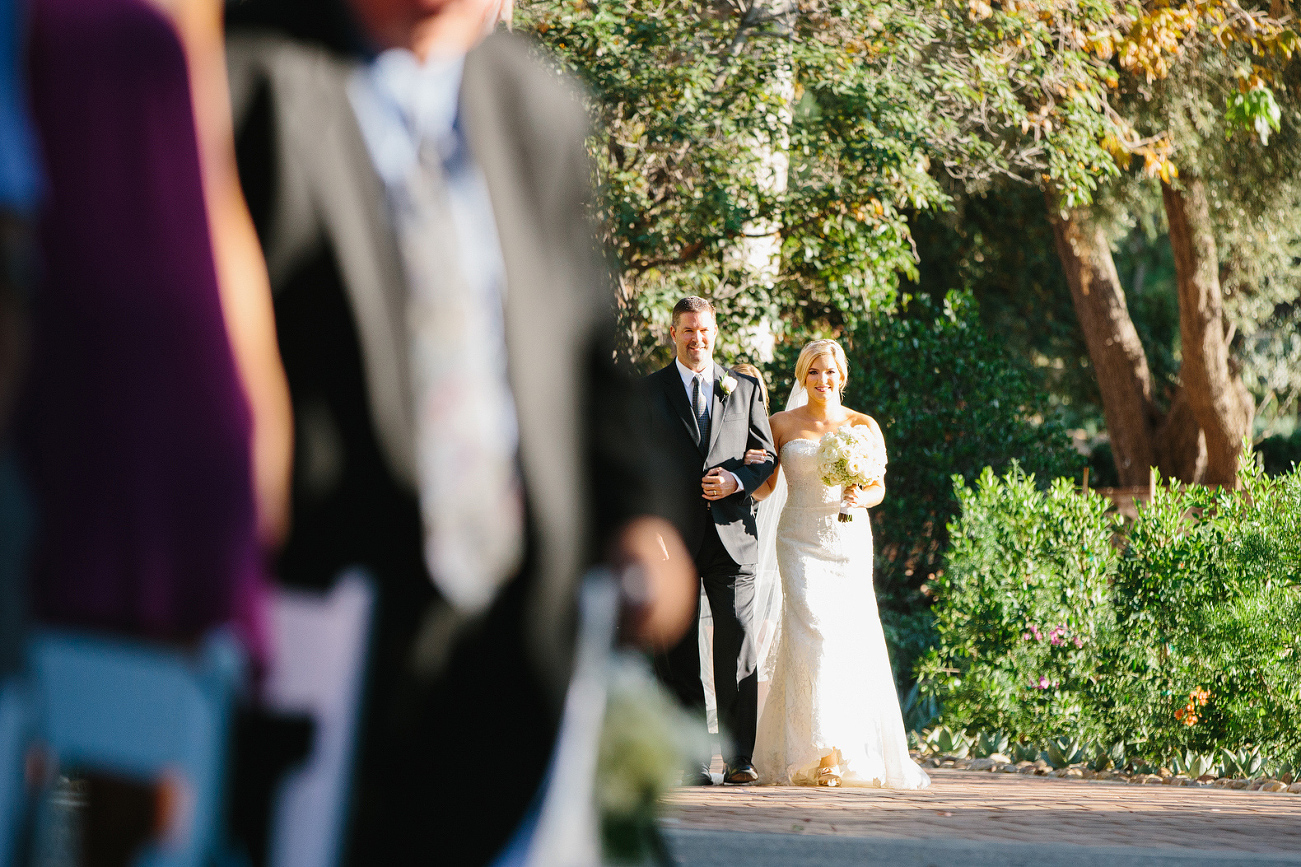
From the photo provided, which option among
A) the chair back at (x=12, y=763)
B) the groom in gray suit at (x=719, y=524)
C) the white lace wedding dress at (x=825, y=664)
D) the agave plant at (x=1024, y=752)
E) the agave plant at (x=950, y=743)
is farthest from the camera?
the agave plant at (x=950, y=743)

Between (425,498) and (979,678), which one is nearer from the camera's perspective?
(425,498)

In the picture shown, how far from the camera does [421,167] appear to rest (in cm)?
168

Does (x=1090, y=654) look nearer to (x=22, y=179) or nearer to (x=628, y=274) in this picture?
(x=628, y=274)

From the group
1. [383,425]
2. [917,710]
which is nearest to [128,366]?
[383,425]

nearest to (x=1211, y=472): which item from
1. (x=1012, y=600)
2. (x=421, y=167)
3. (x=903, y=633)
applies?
(x=903, y=633)

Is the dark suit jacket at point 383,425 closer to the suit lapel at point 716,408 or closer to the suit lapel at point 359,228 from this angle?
the suit lapel at point 359,228

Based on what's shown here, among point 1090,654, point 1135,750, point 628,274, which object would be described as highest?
point 628,274

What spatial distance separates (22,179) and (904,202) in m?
10.3

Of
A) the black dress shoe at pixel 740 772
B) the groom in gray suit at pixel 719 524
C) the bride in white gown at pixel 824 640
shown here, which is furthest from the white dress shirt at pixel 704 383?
the black dress shoe at pixel 740 772

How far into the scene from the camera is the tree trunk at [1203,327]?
17.1 meters

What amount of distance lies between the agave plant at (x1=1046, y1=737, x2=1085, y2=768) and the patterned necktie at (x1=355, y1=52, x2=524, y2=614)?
26.6 feet

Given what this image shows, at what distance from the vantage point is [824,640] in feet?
26.3

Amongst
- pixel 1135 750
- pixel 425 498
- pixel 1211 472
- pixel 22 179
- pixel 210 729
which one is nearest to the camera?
pixel 22 179

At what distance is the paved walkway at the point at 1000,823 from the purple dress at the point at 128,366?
3.95 meters
